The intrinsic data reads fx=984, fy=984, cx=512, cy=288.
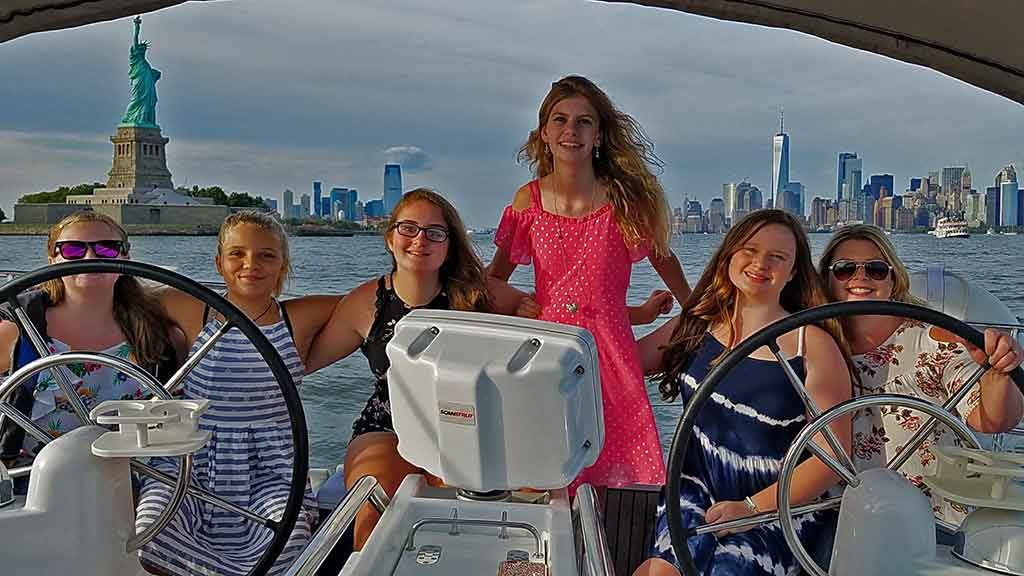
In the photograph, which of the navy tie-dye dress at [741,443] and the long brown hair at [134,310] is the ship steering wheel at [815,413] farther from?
the long brown hair at [134,310]

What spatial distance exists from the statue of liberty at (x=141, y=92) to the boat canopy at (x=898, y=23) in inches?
887

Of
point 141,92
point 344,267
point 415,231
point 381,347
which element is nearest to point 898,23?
point 415,231

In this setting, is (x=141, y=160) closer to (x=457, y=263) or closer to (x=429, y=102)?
(x=429, y=102)

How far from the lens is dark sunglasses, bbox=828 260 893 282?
6.34 ft

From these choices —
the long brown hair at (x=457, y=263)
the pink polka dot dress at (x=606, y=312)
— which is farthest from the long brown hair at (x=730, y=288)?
the long brown hair at (x=457, y=263)

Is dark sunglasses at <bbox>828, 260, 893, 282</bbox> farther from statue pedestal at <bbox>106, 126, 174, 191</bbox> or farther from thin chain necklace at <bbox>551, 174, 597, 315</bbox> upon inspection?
statue pedestal at <bbox>106, 126, 174, 191</bbox>

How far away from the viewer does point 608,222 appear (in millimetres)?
2287

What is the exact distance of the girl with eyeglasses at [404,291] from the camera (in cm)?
206

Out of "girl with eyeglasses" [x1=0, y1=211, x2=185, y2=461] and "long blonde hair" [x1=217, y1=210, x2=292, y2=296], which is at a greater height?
"long blonde hair" [x1=217, y1=210, x2=292, y2=296]

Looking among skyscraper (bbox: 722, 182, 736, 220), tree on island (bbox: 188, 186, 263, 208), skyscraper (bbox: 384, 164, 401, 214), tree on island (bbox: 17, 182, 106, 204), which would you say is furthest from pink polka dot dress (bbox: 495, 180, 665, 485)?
tree on island (bbox: 17, 182, 106, 204)

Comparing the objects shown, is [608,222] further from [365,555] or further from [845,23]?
[365,555]

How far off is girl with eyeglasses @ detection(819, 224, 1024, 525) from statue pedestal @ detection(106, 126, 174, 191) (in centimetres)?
2256

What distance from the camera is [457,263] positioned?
84.8 inches

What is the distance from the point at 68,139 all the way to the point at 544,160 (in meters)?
31.9
